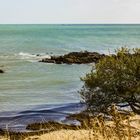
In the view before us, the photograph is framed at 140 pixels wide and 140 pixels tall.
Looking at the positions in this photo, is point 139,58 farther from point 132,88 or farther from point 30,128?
point 30,128

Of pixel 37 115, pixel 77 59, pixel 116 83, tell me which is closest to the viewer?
pixel 116 83

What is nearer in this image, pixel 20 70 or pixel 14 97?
pixel 14 97

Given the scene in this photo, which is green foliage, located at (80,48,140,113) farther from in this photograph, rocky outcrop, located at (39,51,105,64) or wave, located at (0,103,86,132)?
rocky outcrop, located at (39,51,105,64)

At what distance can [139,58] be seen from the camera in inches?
914

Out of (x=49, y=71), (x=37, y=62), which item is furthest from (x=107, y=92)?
(x=37, y=62)

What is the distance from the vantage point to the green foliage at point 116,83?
23047mm

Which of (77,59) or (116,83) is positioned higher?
(116,83)

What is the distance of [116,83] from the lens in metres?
23.2

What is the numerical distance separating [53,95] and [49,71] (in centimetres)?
2018

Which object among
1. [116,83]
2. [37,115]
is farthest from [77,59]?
[116,83]

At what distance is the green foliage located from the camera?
23.0 metres

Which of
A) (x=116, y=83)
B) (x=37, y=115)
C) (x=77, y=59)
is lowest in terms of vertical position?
(x=77, y=59)

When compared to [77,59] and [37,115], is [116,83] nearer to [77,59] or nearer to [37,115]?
[37,115]

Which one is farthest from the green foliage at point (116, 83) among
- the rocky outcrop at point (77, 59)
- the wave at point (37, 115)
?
the rocky outcrop at point (77, 59)
